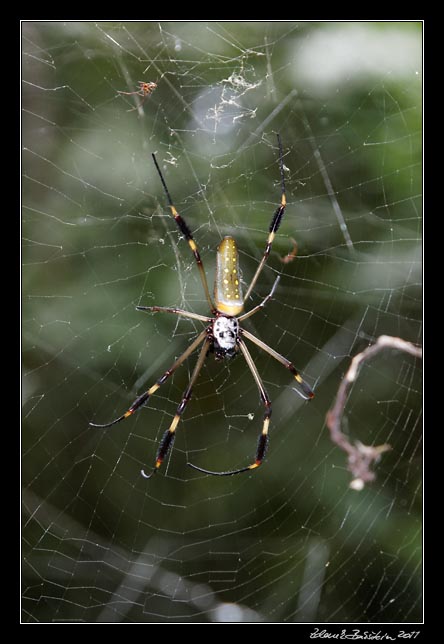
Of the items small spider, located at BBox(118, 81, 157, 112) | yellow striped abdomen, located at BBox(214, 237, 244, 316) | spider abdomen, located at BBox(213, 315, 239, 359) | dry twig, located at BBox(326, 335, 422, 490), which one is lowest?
dry twig, located at BBox(326, 335, 422, 490)

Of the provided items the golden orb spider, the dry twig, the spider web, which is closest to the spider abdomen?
the golden orb spider

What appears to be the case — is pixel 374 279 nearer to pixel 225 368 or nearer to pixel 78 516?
pixel 225 368

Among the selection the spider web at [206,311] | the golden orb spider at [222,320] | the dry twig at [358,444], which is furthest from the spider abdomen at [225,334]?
the dry twig at [358,444]

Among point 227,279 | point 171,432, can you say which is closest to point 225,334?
point 227,279

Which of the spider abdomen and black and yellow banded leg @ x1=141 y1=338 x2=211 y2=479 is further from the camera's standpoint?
the spider abdomen

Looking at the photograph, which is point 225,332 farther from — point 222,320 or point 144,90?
point 144,90

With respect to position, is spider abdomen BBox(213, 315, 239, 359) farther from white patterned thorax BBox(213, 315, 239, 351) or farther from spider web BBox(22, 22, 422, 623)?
spider web BBox(22, 22, 422, 623)

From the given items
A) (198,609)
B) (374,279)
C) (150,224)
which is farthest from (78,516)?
(374,279)
